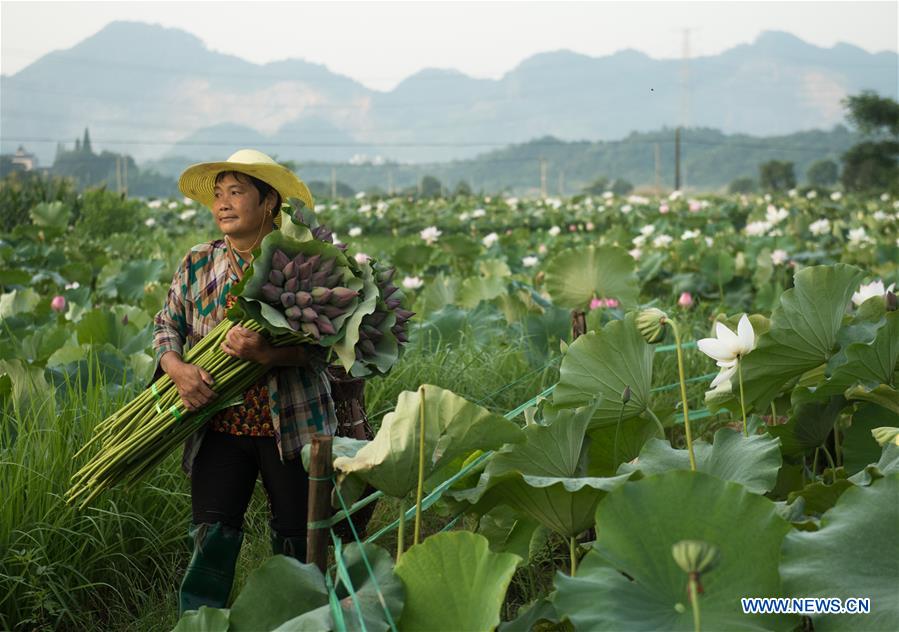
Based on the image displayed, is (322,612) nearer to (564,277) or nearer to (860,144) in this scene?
(564,277)

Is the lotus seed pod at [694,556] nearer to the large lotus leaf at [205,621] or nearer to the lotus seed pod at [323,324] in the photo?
the large lotus leaf at [205,621]

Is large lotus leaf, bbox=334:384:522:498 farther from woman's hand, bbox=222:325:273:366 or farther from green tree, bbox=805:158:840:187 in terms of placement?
green tree, bbox=805:158:840:187

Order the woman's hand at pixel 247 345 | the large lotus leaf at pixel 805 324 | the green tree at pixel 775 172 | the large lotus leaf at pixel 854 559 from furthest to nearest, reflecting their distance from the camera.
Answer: the green tree at pixel 775 172 < the large lotus leaf at pixel 805 324 < the woman's hand at pixel 247 345 < the large lotus leaf at pixel 854 559

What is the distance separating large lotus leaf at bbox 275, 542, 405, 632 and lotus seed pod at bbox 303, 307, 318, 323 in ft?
1.37

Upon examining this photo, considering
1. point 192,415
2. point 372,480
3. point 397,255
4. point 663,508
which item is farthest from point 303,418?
point 397,255

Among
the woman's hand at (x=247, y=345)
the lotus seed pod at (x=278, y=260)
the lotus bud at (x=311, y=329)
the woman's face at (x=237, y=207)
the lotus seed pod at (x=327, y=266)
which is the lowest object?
the woman's hand at (x=247, y=345)

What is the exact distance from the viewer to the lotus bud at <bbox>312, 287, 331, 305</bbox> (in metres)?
1.59

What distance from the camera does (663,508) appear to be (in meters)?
1.15

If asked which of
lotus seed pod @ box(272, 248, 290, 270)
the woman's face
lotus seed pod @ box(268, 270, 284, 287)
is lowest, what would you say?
lotus seed pod @ box(268, 270, 284, 287)

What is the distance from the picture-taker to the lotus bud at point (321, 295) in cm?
159

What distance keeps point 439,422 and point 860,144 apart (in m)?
29.6

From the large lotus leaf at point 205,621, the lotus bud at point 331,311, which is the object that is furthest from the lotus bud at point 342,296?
the large lotus leaf at point 205,621

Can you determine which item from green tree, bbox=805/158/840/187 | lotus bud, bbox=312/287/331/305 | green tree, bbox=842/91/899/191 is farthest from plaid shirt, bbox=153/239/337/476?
green tree, bbox=805/158/840/187

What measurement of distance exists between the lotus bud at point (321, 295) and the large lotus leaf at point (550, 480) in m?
0.36
